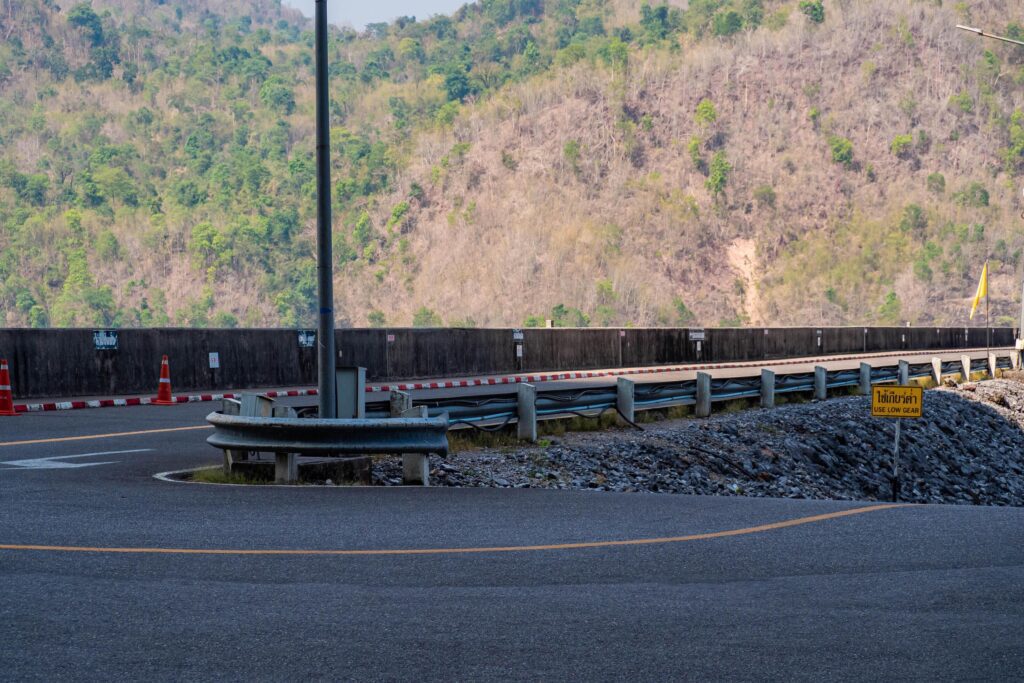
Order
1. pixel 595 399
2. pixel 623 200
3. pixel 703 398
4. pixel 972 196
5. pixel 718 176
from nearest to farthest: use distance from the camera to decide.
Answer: pixel 595 399 → pixel 703 398 → pixel 972 196 → pixel 718 176 → pixel 623 200

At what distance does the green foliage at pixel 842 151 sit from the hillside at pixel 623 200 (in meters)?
0.27

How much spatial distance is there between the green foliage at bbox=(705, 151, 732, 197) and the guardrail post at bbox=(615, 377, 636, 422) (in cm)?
12031

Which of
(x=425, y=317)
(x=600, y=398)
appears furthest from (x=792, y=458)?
(x=425, y=317)

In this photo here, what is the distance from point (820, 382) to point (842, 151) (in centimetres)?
11447

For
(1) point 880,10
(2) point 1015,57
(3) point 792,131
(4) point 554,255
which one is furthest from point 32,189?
(2) point 1015,57

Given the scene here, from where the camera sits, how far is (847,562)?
8125mm

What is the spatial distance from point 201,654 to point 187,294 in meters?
153

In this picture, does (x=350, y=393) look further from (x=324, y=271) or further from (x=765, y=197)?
(x=765, y=197)

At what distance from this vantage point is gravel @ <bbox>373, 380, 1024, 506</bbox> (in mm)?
15461

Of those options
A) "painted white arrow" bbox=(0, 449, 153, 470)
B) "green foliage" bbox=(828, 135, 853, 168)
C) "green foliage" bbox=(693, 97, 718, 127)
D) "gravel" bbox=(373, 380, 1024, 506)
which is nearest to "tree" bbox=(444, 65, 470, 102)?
Result: "green foliage" bbox=(693, 97, 718, 127)

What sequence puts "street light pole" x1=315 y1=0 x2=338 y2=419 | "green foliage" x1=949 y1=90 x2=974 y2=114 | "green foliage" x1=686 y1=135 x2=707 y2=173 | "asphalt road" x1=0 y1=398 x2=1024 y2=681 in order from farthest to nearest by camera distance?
1. "green foliage" x1=949 y1=90 x2=974 y2=114
2. "green foliage" x1=686 y1=135 x2=707 y2=173
3. "street light pole" x1=315 y1=0 x2=338 y2=419
4. "asphalt road" x1=0 y1=398 x2=1024 y2=681

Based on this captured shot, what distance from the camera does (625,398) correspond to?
63.3 ft

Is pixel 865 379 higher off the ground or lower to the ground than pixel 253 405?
lower

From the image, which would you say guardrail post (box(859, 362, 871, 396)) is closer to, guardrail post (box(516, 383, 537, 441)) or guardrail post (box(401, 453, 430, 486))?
guardrail post (box(516, 383, 537, 441))
